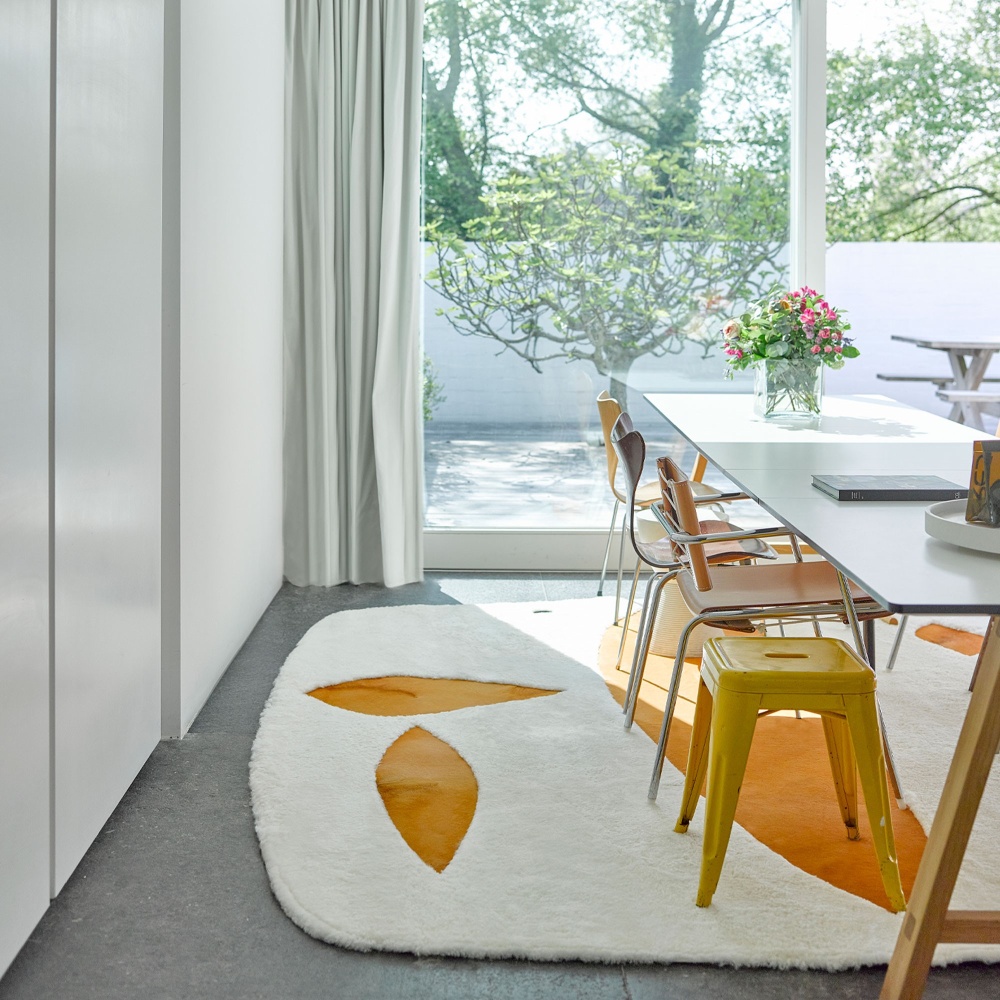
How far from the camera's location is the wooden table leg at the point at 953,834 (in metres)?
1.74

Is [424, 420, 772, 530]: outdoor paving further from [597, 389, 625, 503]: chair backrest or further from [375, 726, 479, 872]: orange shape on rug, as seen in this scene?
[375, 726, 479, 872]: orange shape on rug

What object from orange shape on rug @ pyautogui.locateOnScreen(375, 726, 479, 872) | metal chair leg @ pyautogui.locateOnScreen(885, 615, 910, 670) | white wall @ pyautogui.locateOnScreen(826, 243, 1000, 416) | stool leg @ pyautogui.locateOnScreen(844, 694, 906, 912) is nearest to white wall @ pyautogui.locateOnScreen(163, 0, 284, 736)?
orange shape on rug @ pyautogui.locateOnScreen(375, 726, 479, 872)

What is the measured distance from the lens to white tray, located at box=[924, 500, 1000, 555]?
1.87m

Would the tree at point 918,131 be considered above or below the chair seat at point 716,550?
above

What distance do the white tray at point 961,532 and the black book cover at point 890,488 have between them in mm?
299

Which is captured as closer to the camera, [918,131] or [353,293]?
[353,293]

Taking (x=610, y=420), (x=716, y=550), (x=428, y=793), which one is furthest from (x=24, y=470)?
(x=610, y=420)

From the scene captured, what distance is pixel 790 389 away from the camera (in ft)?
12.9

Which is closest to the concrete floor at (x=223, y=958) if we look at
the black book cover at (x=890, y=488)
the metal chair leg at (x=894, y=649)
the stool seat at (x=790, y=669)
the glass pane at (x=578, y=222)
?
the stool seat at (x=790, y=669)

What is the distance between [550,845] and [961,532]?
3.44 feet

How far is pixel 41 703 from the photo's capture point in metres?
2.06

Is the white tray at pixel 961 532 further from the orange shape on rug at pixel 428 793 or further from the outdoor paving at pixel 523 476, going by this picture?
the outdoor paving at pixel 523 476

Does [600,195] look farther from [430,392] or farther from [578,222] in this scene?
[430,392]

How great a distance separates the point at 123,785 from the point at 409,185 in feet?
9.16
